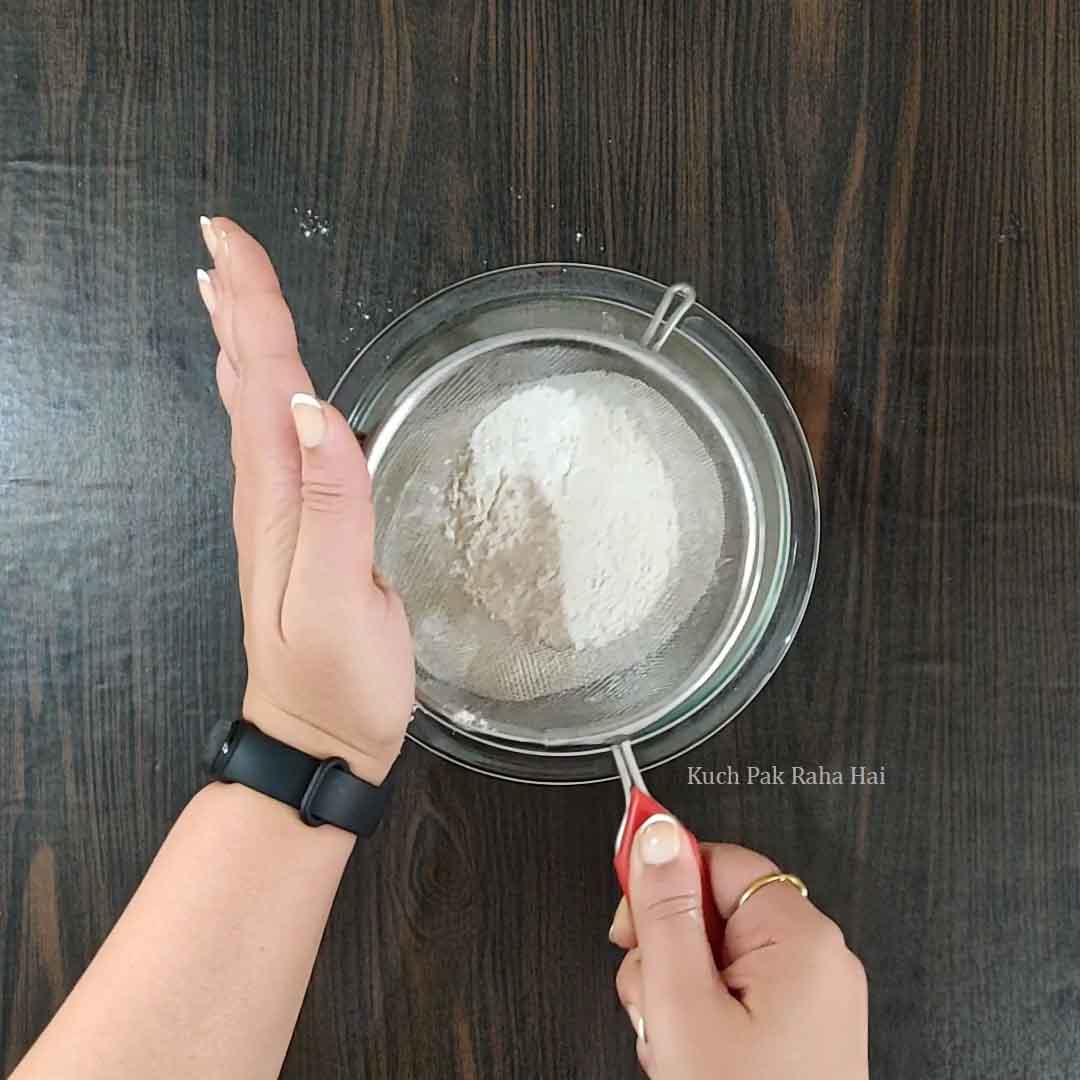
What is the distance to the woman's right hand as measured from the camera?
0.44 m

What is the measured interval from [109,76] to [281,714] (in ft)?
1.33

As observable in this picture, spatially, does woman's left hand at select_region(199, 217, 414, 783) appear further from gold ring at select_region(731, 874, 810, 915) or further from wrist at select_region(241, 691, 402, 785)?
gold ring at select_region(731, 874, 810, 915)

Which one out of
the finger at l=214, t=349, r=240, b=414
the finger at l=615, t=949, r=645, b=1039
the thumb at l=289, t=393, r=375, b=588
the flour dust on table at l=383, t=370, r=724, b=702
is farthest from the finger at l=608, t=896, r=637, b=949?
the finger at l=214, t=349, r=240, b=414

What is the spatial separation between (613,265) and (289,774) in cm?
34

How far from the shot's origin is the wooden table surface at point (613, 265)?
0.59 metres

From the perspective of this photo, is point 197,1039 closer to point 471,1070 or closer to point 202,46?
point 471,1070

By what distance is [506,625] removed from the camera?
55 centimetres

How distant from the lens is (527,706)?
58 centimetres

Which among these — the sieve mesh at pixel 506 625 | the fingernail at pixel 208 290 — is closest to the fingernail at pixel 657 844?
the sieve mesh at pixel 506 625

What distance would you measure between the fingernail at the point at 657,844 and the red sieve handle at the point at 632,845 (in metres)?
0.01

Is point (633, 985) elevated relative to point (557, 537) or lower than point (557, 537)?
lower

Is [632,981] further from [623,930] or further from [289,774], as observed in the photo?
[289,774]

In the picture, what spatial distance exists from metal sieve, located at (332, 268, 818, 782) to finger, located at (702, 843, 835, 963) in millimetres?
78

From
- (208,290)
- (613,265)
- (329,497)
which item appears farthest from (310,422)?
(613,265)
